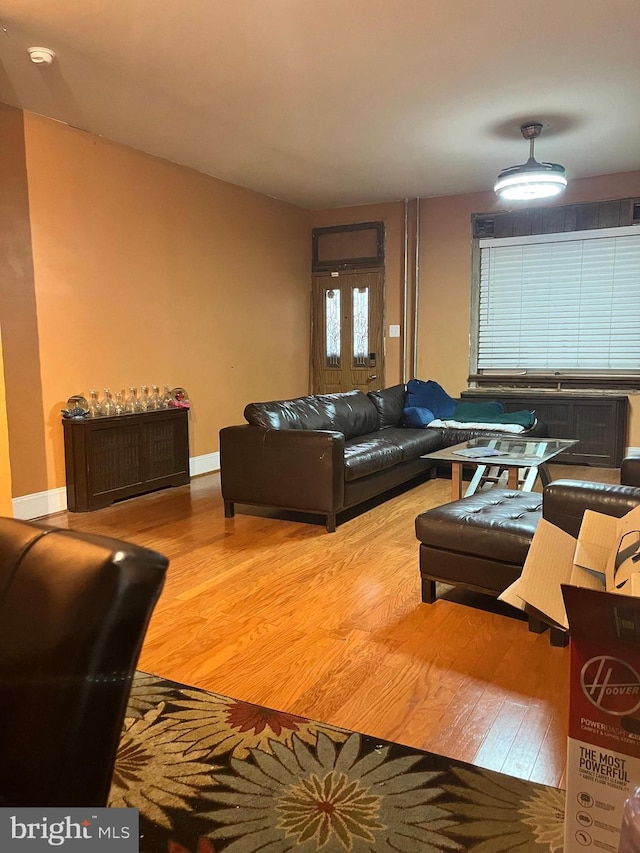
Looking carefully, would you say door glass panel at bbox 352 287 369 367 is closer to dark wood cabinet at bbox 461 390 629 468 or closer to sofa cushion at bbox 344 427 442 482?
sofa cushion at bbox 344 427 442 482

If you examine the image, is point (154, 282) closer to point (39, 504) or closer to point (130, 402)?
point (130, 402)

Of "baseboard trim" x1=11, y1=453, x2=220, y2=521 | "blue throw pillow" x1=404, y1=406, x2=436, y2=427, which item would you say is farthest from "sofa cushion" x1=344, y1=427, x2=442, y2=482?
"baseboard trim" x1=11, y1=453, x2=220, y2=521

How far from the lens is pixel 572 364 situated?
22.0 feet

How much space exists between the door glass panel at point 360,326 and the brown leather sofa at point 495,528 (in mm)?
4639

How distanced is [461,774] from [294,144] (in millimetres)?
4733

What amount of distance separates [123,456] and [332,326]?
356cm

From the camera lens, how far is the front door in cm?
750

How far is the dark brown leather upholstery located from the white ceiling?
3088 mm

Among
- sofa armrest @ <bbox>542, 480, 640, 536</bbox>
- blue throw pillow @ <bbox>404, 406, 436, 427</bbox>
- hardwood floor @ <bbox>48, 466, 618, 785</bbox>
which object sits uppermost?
sofa armrest @ <bbox>542, 480, 640, 536</bbox>

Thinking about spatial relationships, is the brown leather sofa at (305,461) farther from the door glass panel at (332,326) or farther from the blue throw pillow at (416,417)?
the door glass panel at (332,326)

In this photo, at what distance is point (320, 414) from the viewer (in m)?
4.91

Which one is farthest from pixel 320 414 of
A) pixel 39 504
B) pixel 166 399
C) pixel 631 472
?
pixel 631 472

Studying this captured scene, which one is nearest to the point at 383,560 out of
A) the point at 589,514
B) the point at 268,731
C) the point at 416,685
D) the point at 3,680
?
the point at 416,685

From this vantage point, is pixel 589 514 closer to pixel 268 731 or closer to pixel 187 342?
pixel 268 731
